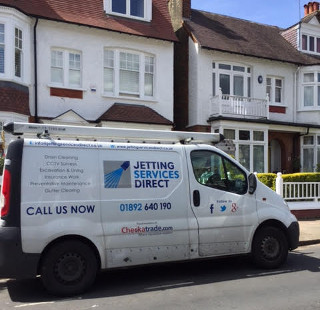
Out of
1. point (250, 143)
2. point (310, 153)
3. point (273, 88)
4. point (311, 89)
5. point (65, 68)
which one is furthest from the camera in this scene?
point (310, 153)

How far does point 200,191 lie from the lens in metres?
6.27

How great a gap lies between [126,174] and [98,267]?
1.40m

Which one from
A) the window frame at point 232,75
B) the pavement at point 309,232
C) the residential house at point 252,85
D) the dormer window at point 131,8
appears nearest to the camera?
the pavement at point 309,232

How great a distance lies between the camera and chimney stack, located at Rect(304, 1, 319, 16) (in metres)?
22.7

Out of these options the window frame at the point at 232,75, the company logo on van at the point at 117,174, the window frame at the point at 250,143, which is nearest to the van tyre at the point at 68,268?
the company logo on van at the point at 117,174

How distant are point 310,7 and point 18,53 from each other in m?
17.2

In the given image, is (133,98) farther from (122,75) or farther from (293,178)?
(293,178)

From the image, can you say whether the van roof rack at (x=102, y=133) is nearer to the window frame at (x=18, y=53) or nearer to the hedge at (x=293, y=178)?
the hedge at (x=293, y=178)

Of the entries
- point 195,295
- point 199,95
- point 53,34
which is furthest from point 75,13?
point 195,295

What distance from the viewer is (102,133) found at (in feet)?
19.3

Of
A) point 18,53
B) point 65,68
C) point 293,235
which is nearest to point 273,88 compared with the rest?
point 65,68

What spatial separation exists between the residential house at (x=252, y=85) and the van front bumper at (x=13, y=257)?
1252 centimetres

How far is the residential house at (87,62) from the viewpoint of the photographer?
1334cm

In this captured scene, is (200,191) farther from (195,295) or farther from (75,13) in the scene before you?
(75,13)
